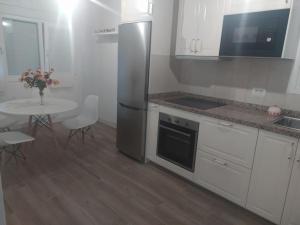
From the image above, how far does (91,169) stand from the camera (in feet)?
9.11

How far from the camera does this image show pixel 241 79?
8.27ft

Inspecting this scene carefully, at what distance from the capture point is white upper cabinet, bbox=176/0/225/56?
2307 mm

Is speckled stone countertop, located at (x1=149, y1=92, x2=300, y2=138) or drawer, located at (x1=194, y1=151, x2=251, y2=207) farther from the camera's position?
drawer, located at (x1=194, y1=151, x2=251, y2=207)

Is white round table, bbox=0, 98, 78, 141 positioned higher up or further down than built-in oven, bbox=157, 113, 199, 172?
higher up

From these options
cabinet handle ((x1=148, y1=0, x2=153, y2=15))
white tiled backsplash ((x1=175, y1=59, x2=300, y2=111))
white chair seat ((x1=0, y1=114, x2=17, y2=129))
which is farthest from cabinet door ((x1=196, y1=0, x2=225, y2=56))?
white chair seat ((x1=0, y1=114, x2=17, y2=129))

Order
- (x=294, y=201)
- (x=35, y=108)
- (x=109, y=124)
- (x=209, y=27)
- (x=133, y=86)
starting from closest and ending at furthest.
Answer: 1. (x=294, y=201)
2. (x=209, y=27)
3. (x=133, y=86)
4. (x=35, y=108)
5. (x=109, y=124)

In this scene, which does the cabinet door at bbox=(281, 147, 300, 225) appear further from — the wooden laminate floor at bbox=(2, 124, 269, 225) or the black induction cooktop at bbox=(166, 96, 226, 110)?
the black induction cooktop at bbox=(166, 96, 226, 110)

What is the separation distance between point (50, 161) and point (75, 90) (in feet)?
7.22

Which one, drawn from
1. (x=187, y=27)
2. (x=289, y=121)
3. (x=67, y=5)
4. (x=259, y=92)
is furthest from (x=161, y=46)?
(x=67, y=5)

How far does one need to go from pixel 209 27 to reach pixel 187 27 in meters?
0.33

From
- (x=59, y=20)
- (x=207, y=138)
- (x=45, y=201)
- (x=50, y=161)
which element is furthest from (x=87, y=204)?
(x=59, y=20)

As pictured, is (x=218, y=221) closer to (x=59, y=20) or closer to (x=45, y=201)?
(x=45, y=201)

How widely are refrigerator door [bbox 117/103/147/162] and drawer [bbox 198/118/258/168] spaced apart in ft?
2.75

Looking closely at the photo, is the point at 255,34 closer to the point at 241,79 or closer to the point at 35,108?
the point at 241,79
